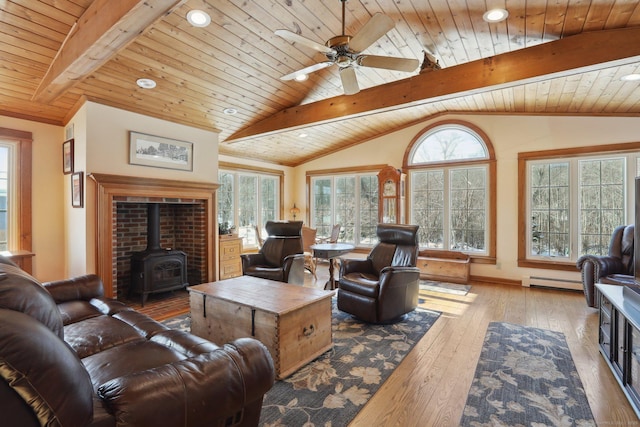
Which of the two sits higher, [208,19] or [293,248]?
[208,19]

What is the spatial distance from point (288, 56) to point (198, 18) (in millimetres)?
1077

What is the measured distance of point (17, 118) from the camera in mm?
3770

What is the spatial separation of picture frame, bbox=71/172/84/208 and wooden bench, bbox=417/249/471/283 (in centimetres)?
505

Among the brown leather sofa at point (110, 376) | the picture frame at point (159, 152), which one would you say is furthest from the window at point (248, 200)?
the brown leather sofa at point (110, 376)

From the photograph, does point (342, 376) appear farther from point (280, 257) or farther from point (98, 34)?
point (98, 34)

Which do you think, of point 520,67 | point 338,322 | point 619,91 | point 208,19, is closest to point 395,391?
point 338,322

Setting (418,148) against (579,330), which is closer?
(579,330)

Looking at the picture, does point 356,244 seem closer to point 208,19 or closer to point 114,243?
point 114,243

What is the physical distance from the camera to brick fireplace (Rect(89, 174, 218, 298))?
3.74 meters

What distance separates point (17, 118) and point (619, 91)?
7.16 m

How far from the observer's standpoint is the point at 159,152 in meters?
4.28

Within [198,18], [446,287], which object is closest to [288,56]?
[198,18]

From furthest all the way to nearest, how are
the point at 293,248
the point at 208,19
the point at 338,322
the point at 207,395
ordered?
1. the point at 293,248
2. the point at 338,322
3. the point at 208,19
4. the point at 207,395

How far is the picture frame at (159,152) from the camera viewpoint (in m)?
4.02
